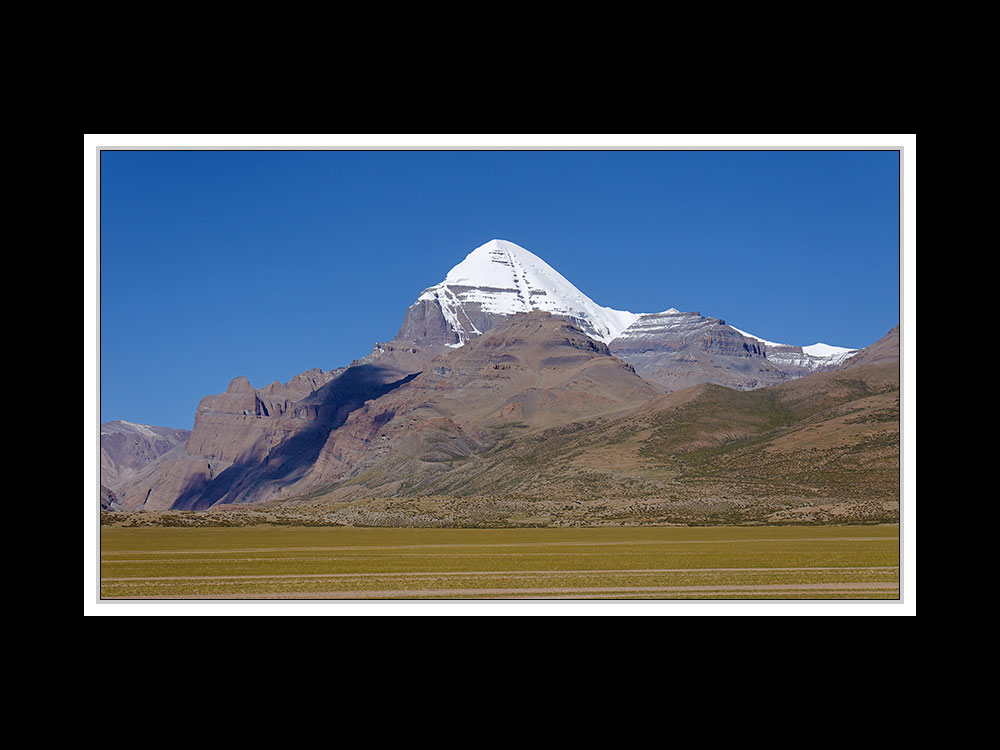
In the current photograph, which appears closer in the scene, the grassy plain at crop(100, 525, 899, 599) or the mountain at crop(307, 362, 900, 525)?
the grassy plain at crop(100, 525, 899, 599)

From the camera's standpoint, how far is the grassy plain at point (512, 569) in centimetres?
3275

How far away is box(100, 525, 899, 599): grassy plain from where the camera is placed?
107 ft

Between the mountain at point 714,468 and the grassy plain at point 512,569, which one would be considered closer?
the grassy plain at point 512,569

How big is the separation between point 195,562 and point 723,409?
147 m

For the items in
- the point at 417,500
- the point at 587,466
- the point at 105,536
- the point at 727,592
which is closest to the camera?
the point at 727,592

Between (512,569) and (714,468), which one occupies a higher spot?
(512,569)

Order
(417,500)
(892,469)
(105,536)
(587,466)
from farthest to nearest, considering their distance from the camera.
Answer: (587,466) → (417,500) → (892,469) → (105,536)

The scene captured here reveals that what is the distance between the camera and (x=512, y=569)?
42.3 meters

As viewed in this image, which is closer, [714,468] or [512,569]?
[512,569]
